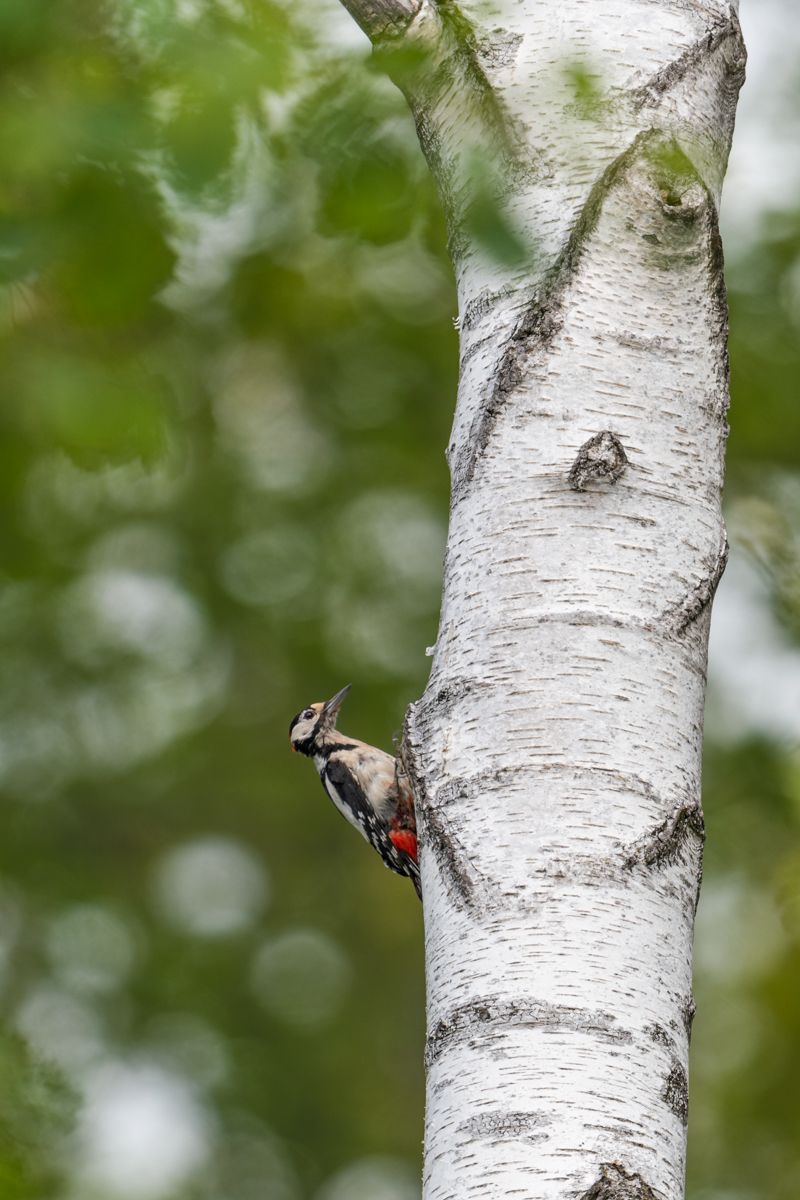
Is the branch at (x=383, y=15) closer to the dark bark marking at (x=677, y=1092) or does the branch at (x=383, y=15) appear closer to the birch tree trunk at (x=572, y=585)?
Result: the birch tree trunk at (x=572, y=585)

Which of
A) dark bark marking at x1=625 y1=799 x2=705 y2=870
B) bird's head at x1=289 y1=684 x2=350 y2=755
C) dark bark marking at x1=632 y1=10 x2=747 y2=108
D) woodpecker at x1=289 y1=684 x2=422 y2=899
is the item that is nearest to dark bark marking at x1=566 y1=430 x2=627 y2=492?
dark bark marking at x1=625 y1=799 x2=705 y2=870

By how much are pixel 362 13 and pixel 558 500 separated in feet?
2.97

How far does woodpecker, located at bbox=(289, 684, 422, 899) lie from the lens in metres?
5.72

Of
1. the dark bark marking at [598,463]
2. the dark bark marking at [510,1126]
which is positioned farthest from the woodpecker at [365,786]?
the dark bark marking at [510,1126]

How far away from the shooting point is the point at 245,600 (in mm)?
9070

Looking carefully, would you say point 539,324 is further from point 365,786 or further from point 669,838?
point 365,786

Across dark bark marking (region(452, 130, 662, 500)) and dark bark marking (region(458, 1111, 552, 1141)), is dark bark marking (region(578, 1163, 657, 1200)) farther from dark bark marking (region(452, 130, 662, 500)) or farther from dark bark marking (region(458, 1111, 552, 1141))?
dark bark marking (region(452, 130, 662, 500))

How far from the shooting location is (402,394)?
25.3 ft

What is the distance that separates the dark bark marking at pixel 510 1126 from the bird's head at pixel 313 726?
4.62m

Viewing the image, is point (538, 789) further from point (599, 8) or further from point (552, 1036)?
point (599, 8)

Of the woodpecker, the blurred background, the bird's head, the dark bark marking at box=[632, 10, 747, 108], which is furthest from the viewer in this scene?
the bird's head

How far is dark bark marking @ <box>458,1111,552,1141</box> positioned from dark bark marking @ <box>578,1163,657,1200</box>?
9 cm

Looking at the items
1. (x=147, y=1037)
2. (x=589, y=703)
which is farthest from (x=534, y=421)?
(x=147, y=1037)

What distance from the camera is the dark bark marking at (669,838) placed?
6.97ft
